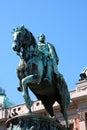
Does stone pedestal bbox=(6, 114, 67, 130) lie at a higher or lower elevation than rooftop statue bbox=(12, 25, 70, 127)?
lower

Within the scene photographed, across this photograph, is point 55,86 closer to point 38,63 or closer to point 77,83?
point 38,63

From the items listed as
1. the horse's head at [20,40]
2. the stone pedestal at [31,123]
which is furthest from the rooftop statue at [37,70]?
the stone pedestal at [31,123]

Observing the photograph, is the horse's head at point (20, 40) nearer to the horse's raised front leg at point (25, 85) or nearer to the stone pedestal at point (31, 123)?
the horse's raised front leg at point (25, 85)

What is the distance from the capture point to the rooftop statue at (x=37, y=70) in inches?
410

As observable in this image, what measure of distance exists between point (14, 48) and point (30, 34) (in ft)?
1.59

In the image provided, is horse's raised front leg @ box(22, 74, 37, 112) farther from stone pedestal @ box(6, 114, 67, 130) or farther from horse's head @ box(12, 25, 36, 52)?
horse's head @ box(12, 25, 36, 52)

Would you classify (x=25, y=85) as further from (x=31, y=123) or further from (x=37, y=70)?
(x=31, y=123)

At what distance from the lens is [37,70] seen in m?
10.4

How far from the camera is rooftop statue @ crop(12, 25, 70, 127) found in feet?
34.2

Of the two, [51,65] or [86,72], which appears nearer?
[51,65]

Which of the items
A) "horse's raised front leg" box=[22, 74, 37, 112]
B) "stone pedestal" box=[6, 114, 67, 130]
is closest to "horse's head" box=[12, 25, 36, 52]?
"horse's raised front leg" box=[22, 74, 37, 112]

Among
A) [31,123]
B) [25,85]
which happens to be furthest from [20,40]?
[31,123]

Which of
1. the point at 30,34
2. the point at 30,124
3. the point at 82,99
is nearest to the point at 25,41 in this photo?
the point at 30,34

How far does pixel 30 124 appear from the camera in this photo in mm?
9805
